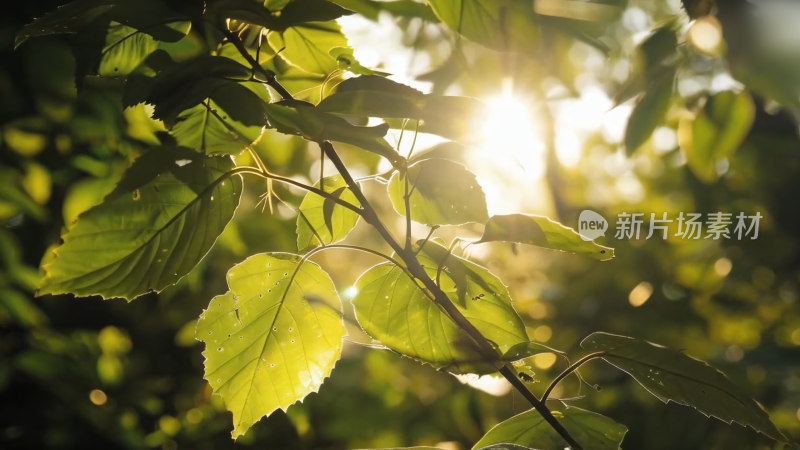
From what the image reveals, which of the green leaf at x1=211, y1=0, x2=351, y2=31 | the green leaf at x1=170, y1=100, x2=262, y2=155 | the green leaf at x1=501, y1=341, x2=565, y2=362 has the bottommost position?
the green leaf at x1=501, y1=341, x2=565, y2=362

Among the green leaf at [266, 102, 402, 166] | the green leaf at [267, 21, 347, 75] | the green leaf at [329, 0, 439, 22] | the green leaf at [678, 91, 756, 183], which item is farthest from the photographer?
the green leaf at [678, 91, 756, 183]

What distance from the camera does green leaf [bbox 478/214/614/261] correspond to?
Answer: 42 cm

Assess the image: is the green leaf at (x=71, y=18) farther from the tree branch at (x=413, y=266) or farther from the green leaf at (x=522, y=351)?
the green leaf at (x=522, y=351)

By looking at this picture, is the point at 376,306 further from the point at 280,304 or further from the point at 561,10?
the point at 561,10

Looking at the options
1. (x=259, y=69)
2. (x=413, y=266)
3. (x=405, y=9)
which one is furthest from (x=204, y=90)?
(x=405, y=9)

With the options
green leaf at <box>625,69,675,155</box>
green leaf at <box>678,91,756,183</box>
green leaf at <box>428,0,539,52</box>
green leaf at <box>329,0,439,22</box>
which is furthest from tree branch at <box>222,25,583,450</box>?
green leaf at <box>678,91,756,183</box>

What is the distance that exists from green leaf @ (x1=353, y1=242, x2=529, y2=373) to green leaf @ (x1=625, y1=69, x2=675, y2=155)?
0.43m

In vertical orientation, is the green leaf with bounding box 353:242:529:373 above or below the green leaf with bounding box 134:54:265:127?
below

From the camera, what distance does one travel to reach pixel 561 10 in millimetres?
720

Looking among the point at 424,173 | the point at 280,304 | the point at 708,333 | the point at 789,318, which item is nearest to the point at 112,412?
the point at 280,304

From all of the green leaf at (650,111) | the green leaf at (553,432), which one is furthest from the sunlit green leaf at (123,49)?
the green leaf at (650,111)

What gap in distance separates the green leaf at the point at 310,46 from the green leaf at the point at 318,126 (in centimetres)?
11

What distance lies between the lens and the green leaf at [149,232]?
0.41m

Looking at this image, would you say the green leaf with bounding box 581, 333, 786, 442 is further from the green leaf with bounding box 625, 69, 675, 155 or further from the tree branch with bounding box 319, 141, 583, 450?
the green leaf with bounding box 625, 69, 675, 155
